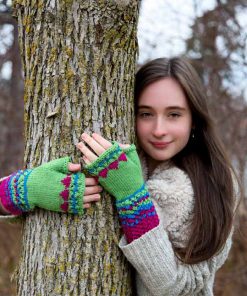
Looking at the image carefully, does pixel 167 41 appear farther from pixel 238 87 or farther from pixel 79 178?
pixel 79 178

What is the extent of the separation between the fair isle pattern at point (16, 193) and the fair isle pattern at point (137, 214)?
36 centimetres

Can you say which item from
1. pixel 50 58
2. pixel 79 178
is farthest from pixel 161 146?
pixel 50 58

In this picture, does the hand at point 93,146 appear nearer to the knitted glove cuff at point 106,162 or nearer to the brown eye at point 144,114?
the knitted glove cuff at point 106,162

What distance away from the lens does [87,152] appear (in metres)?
1.74

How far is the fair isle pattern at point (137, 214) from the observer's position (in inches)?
69.9

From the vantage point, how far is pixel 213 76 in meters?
5.33

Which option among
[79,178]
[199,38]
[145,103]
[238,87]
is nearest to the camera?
[79,178]

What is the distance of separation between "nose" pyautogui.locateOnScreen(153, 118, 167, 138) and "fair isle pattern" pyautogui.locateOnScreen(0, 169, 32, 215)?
0.60 m

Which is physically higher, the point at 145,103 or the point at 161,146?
the point at 145,103

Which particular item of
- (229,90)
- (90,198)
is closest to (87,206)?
(90,198)

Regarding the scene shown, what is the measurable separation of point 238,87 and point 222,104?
31 centimetres

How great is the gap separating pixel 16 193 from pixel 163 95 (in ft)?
2.62

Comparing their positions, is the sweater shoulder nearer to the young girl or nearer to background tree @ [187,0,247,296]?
the young girl

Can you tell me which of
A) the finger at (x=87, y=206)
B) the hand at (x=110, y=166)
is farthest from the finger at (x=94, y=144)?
the finger at (x=87, y=206)
